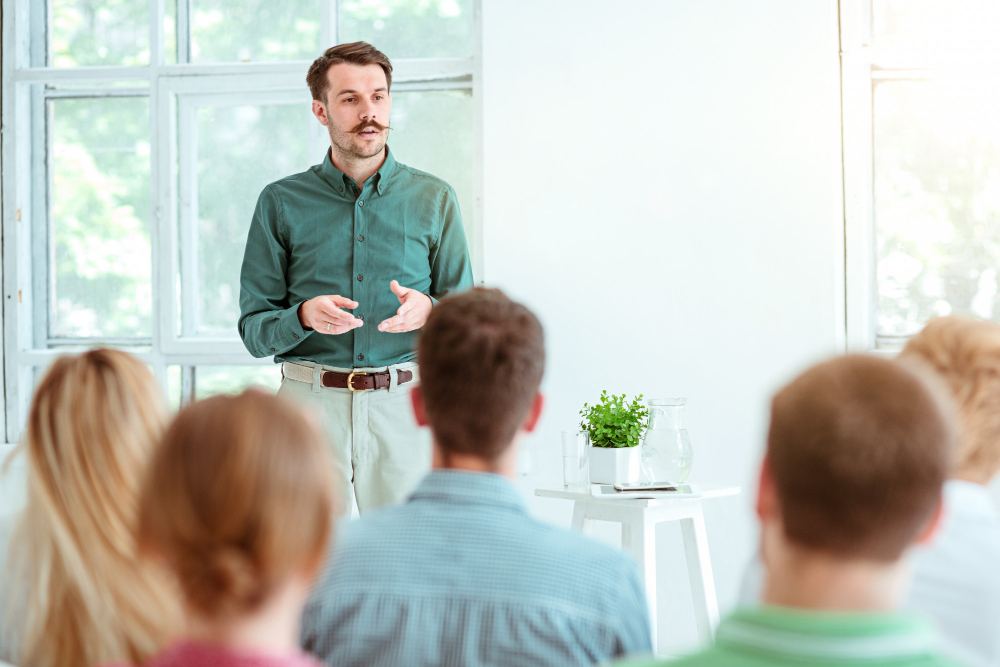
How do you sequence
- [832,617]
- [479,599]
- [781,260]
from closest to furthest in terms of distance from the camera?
[832,617]
[479,599]
[781,260]

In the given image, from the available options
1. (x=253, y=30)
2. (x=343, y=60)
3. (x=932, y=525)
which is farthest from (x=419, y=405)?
(x=253, y=30)

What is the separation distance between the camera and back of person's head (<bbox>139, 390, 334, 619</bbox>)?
678 millimetres

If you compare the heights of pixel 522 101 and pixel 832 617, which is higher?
pixel 522 101

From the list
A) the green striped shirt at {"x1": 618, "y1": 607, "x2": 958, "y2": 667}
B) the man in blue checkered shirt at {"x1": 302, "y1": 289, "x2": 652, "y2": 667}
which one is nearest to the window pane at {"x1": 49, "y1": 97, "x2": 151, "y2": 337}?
the man in blue checkered shirt at {"x1": 302, "y1": 289, "x2": 652, "y2": 667}

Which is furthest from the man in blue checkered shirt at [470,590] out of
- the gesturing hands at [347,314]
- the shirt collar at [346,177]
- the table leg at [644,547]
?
the shirt collar at [346,177]

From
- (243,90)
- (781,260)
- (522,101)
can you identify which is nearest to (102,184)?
(243,90)

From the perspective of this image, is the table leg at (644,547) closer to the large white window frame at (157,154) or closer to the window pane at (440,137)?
the large white window frame at (157,154)

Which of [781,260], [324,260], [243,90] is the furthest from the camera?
[243,90]

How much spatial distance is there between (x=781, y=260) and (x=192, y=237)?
81.8 inches

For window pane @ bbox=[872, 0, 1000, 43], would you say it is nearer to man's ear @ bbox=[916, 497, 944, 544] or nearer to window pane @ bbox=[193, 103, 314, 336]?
window pane @ bbox=[193, 103, 314, 336]

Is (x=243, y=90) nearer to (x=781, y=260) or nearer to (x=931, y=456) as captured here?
(x=781, y=260)

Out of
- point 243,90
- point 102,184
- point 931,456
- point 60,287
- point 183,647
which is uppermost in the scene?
point 243,90

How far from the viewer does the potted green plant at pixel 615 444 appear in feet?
7.61

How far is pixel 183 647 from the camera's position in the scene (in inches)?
27.2
